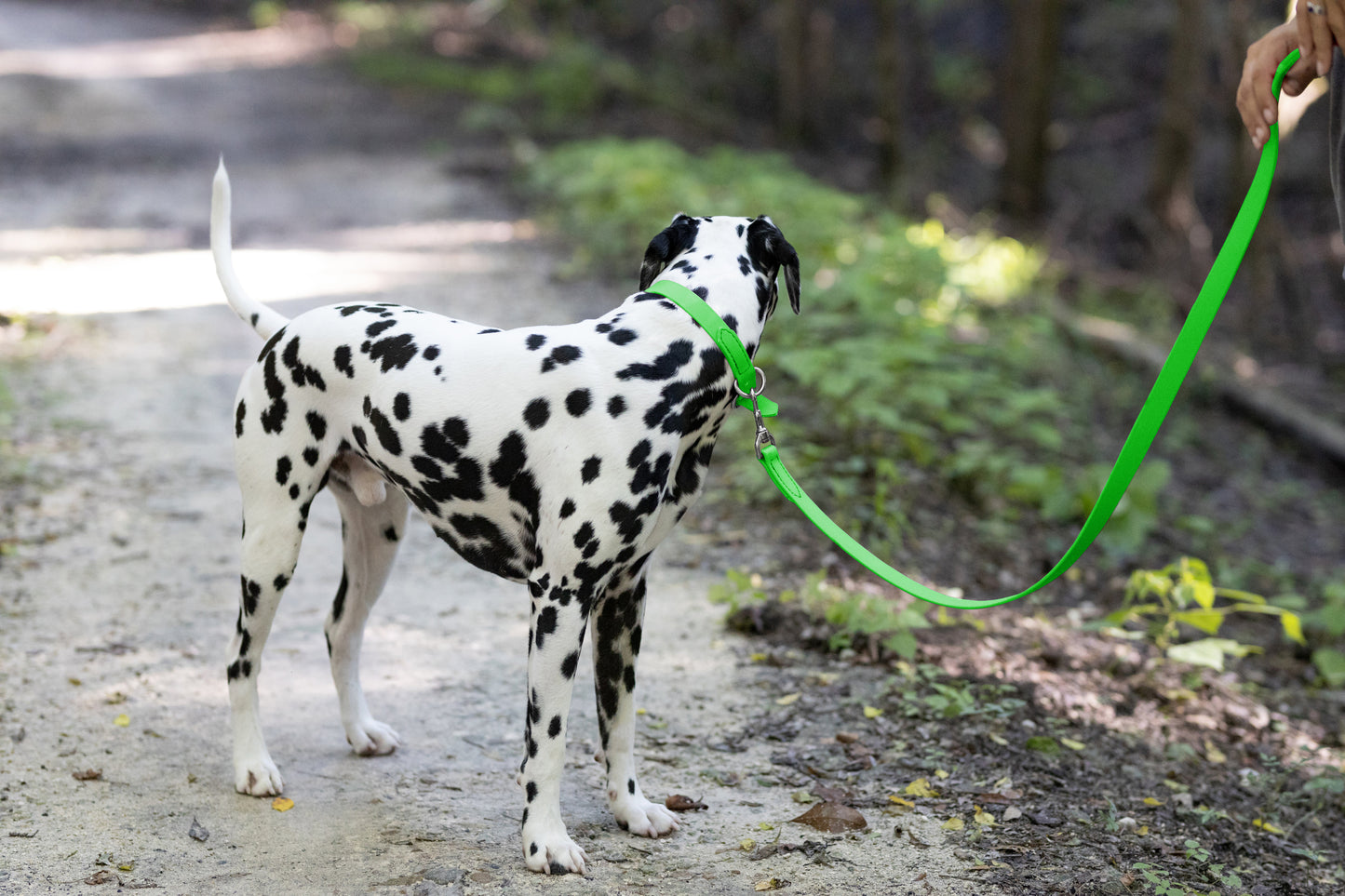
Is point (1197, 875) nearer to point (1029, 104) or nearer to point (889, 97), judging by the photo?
point (1029, 104)

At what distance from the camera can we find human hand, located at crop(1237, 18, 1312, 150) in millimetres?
3328

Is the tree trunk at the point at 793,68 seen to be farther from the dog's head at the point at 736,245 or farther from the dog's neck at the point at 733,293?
the dog's neck at the point at 733,293

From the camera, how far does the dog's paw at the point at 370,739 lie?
414cm

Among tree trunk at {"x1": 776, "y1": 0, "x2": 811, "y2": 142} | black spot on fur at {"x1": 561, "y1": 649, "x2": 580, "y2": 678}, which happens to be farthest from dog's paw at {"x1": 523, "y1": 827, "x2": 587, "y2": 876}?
tree trunk at {"x1": 776, "y1": 0, "x2": 811, "y2": 142}

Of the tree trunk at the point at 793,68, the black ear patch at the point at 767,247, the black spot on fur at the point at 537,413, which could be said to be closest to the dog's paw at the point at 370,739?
the black spot on fur at the point at 537,413

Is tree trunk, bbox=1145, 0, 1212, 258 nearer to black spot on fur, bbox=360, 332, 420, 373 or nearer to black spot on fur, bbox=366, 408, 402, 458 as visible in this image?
black spot on fur, bbox=360, 332, 420, 373

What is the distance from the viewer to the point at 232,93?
21125mm

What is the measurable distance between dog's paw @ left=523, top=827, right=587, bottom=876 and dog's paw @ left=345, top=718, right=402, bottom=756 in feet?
3.19

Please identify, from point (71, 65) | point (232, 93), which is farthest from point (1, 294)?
point (71, 65)

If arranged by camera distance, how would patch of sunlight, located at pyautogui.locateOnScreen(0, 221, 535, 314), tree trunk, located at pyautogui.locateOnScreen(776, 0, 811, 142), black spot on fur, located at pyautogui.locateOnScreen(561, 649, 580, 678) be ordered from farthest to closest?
tree trunk, located at pyautogui.locateOnScreen(776, 0, 811, 142) → patch of sunlight, located at pyautogui.locateOnScreen(0, 221, 535, 314) → black spot on fur, located at pyautogui.locateOnScreen(561, 649, 580, 678)

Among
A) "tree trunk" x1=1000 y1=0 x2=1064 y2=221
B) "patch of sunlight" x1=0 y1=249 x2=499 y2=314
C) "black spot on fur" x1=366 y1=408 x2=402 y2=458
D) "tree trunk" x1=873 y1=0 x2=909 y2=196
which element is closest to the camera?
"black spot on fur" x1=366 y1=408 x2=402 y2=458

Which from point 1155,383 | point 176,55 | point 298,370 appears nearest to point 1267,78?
point 1155,383

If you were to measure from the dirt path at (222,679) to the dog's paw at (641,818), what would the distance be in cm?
5

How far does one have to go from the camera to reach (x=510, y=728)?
448 centimetres
